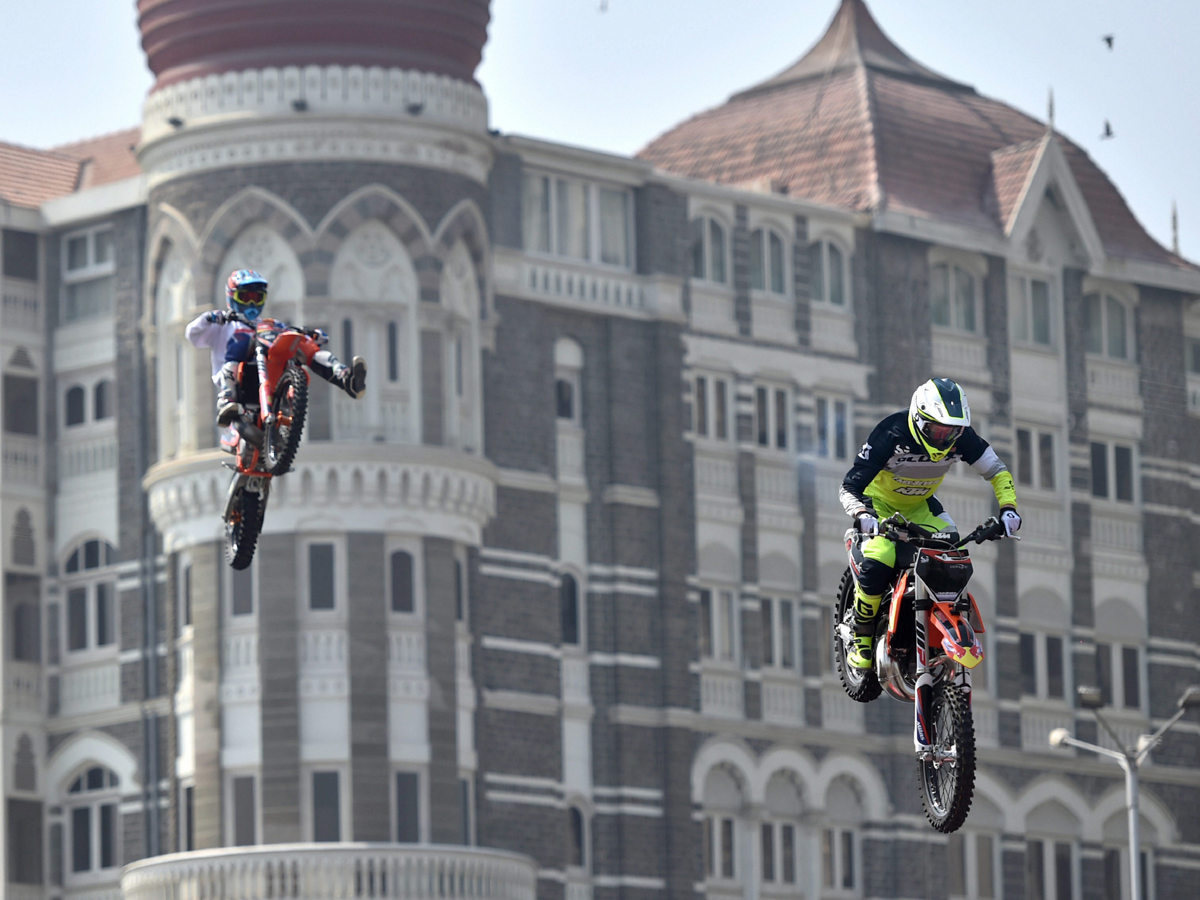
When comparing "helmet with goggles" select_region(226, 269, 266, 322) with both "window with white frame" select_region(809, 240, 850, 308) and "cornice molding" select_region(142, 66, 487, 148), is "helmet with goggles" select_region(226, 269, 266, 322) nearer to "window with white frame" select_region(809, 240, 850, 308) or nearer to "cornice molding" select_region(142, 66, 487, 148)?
"cornice molding" select_region(142, 66, 487, 148)

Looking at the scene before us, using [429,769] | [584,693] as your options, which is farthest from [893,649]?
[584,693]

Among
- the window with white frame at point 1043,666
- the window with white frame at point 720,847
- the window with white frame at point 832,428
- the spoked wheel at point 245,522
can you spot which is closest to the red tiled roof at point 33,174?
the window with white frame at point 832,428

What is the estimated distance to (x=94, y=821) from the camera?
8769cm

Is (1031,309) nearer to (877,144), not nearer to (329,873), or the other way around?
(877,144)

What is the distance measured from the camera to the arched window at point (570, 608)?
8800 cm

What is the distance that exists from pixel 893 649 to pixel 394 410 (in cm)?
4722

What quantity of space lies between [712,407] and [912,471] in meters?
56.2

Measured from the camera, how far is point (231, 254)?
8288cm

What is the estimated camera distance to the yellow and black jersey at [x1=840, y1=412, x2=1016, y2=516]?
3594 centimetres

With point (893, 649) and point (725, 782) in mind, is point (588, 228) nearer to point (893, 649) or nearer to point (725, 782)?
point (725, 782)

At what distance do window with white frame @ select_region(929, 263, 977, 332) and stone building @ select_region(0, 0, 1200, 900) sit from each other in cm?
19

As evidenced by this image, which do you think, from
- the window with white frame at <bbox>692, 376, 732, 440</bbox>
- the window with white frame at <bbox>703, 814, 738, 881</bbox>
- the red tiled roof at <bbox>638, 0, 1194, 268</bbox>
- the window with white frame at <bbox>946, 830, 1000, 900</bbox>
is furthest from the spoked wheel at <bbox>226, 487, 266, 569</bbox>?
the red tiled roof at <bbox>638, 0, 1194, 268</bbox>

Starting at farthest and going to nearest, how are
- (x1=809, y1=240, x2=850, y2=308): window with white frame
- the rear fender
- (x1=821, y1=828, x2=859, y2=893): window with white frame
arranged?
(x1=809, y1=240, x2=850, y2=308): window with white frame, (x1=821, y1=828, x2=859, y2=893): window with white frame, the rear fender

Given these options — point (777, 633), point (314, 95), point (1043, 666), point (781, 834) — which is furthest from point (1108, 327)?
point (314, 95)
